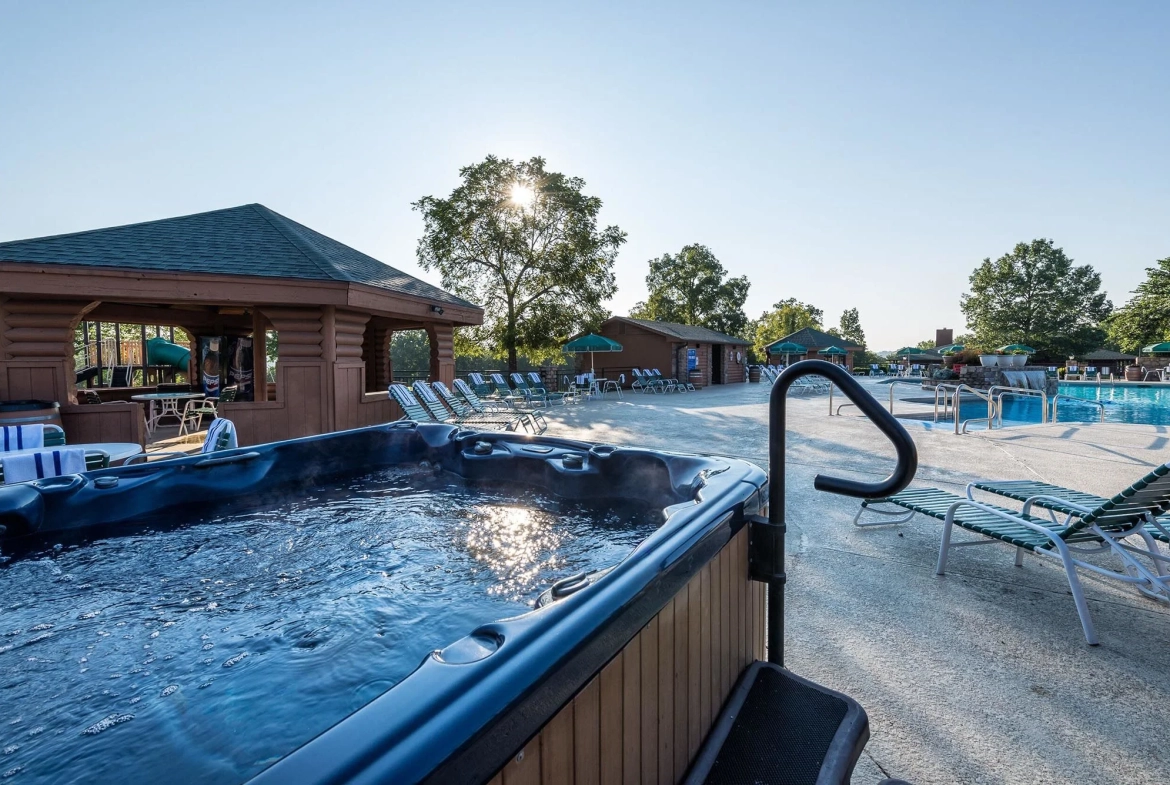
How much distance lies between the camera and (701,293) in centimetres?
3819

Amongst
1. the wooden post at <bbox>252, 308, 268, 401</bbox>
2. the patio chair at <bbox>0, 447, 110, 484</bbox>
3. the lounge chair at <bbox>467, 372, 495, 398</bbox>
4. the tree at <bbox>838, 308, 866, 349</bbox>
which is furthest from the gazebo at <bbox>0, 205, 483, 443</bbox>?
the tree at <bbox>838, 308, 866, 349</bbox>

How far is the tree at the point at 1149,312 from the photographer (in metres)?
25.7

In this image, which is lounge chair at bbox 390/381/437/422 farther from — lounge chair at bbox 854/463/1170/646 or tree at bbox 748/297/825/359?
tree at bbox 748/297/825/359

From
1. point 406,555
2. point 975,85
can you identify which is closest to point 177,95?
point 406,555

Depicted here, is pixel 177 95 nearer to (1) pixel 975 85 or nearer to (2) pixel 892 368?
(1) pixel 975 85

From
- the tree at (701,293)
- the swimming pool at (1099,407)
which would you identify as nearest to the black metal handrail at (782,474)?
the swimming pool at (1099,407)

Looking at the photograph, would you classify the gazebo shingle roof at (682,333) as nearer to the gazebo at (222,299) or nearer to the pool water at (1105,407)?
the pool water at (1105,407)

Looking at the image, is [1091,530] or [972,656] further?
[1091,530]

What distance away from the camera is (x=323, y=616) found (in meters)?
2.10

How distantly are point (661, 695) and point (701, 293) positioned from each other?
3862cm

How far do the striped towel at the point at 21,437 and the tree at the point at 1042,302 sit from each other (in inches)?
1796

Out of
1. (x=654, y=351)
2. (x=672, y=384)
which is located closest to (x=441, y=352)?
(x=672, y=384)

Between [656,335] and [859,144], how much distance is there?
1081 centimetres

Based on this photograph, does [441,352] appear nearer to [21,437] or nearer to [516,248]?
[21,437]
